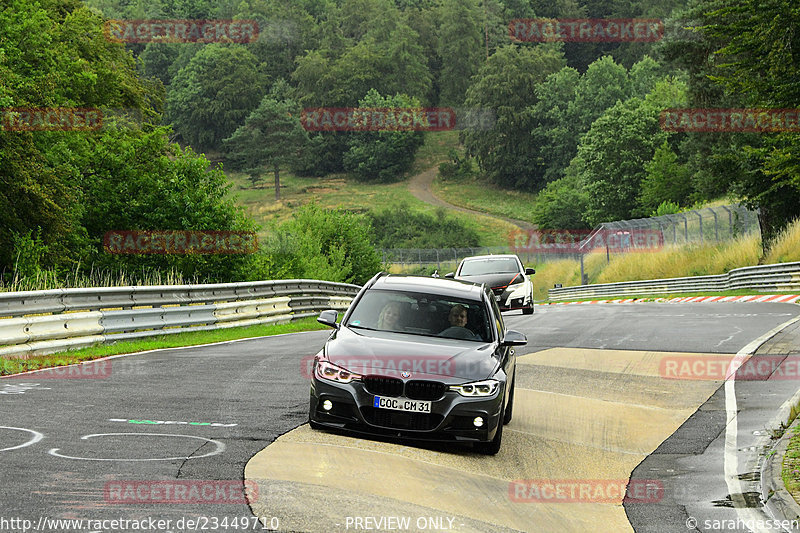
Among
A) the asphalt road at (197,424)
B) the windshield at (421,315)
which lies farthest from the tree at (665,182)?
the windshield at (421,315)

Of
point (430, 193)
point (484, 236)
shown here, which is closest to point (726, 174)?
point (484, 236)

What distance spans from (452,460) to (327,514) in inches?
95.0

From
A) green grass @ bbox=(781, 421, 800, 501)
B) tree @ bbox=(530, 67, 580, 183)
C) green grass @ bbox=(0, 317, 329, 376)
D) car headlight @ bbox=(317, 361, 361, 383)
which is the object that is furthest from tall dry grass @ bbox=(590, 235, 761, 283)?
tree @ bbox=(530, 67, 580, 183)

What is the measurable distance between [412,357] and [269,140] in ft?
479

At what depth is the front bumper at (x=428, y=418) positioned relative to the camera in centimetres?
847

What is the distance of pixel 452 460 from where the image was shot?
27.3 feet

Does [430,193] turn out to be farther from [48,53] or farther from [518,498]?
[518,498]

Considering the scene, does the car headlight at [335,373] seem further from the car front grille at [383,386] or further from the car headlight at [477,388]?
the car headlight at [477,388]

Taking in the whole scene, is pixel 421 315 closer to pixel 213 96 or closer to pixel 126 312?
pixel 126 312

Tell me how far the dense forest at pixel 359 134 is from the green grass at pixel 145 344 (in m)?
5.77

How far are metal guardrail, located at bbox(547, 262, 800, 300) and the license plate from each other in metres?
28.2

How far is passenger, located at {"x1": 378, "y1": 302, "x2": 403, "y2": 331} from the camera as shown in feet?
32.3

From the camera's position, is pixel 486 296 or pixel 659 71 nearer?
pixel 486 296

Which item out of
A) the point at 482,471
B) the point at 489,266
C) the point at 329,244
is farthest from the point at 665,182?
the point at 482,471
